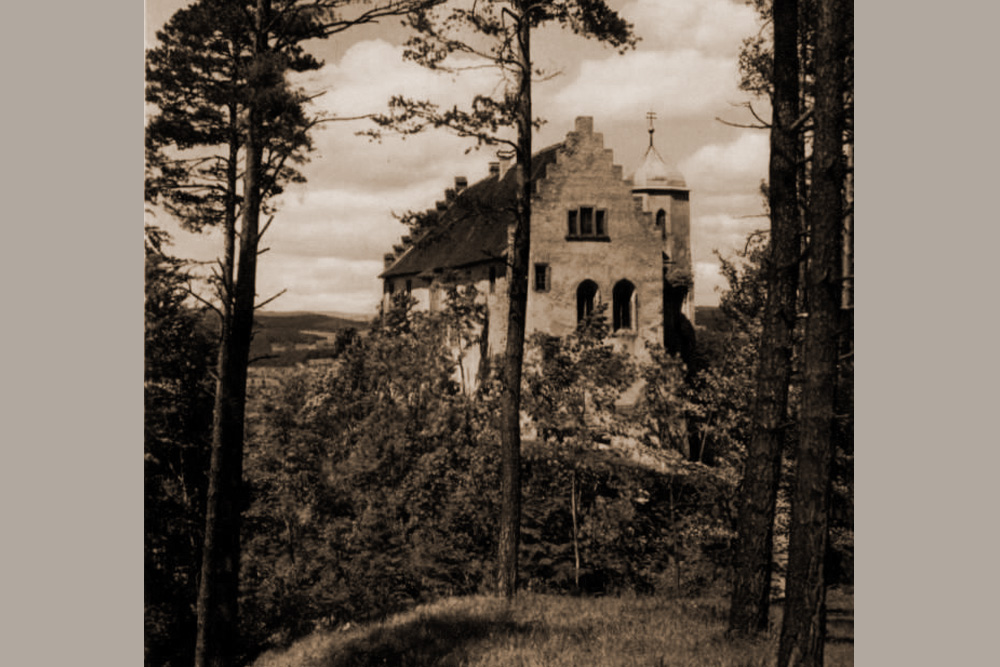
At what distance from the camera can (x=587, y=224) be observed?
1280 centimetres

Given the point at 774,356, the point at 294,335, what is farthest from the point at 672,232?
the point at 294,335

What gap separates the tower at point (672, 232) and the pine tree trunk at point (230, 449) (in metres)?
3.34

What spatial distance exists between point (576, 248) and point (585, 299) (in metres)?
1.28

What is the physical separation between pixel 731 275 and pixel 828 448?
3759mm

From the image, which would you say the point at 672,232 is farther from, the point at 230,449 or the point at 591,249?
the point at 230,449

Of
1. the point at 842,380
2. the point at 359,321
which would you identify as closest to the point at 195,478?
the point at 359,321

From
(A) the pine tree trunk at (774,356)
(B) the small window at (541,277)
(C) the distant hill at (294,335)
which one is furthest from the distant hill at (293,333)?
(A) the pine tree trunk at (774,356)

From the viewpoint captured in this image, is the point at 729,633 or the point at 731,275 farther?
the point at 731,275

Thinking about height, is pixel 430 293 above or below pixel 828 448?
above

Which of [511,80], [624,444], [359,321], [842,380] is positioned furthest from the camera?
[624,444]

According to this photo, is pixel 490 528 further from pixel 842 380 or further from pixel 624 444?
pixel 842 380

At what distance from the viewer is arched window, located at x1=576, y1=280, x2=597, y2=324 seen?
10484mm

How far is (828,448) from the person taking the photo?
18.5 ft

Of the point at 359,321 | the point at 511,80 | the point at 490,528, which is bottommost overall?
the point at 490,528
